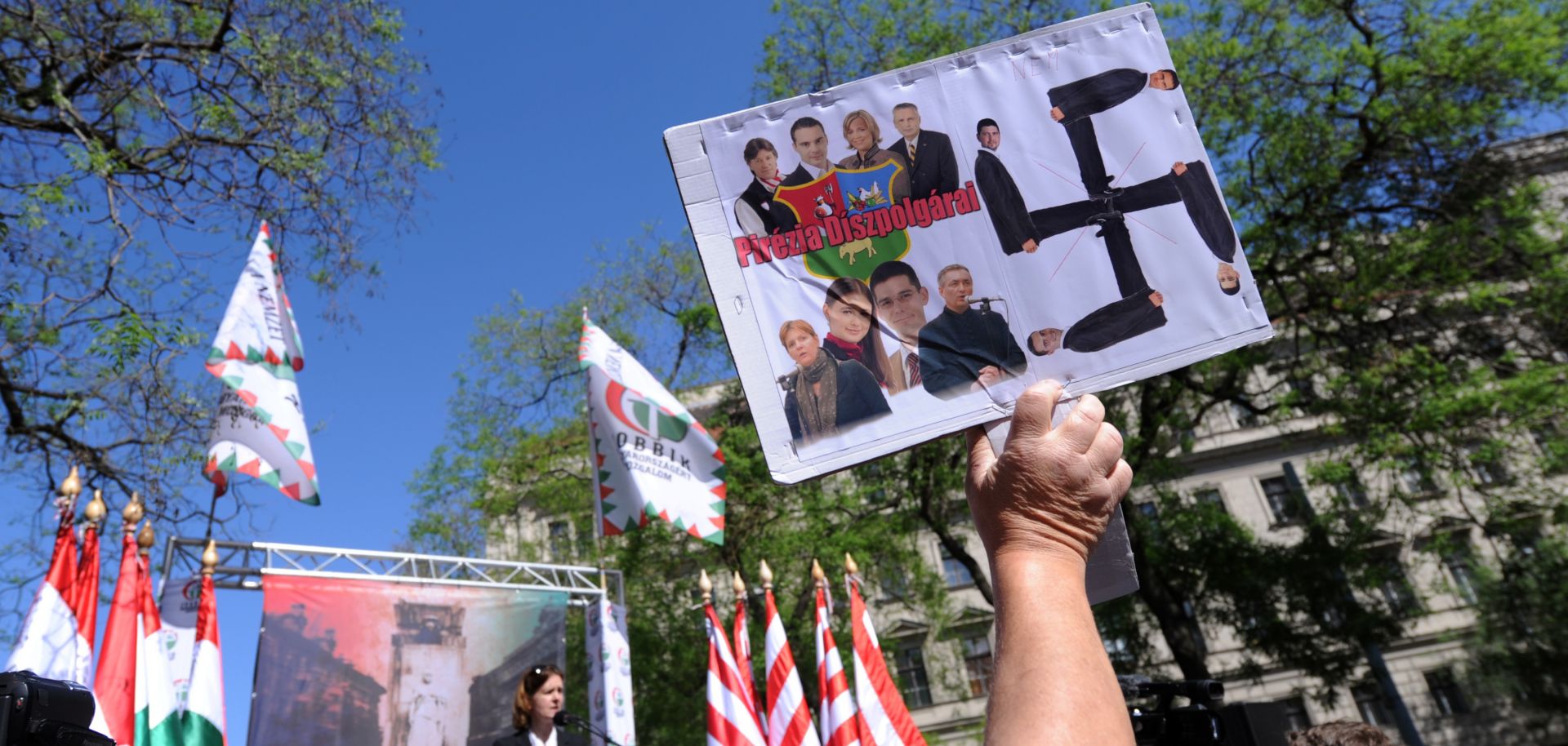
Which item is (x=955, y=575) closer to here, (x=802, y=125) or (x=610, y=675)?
(x=610, y=675)

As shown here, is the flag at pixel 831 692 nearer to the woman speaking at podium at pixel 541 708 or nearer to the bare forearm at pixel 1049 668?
the woman speaking at podium at pixel 541 708

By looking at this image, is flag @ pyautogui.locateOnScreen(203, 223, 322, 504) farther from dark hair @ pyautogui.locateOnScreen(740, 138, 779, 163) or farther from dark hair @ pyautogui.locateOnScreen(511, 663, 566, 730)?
dark hair @ pyautogui.locateOnScreen(740, 138, 779, 163)

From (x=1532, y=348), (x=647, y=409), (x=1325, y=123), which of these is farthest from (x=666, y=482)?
(x=1532, y=348)

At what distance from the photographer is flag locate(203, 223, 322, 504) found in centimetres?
729

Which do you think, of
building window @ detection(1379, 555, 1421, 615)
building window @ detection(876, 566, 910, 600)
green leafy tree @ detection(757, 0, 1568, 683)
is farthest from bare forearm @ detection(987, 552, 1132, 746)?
building window @ detection(1379, 555, 1421, 615)

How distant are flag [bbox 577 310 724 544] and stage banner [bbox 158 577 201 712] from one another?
3.54 m

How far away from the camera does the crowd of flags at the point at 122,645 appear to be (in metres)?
6.29

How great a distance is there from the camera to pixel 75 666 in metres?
6.36

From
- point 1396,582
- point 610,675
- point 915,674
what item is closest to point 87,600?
point 610,675

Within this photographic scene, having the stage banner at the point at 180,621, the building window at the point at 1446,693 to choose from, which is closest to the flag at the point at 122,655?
the stage banner at the point at 180,621

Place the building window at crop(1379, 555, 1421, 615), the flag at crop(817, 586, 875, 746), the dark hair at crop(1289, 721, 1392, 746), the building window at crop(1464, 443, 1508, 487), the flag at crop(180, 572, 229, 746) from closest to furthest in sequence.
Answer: the dark hair at crop(1289, 721, 1392, 746) → the flag at crop(180, 572, 229, 746) → the flag at crop(817, 586, 875, 746) → the building window at crop(1464, 443, 1508, 487) → the building window at crop(1379, 555, 1421, 615)

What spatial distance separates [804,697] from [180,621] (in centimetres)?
571

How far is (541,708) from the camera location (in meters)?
5.64

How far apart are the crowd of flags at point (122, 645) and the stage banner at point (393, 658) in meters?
1.40
